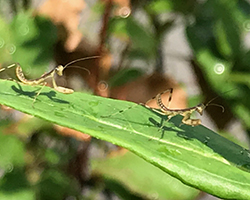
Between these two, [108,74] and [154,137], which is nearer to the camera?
[154,137]

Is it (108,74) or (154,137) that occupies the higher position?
(154,137)

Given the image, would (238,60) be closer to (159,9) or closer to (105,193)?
(159,9)

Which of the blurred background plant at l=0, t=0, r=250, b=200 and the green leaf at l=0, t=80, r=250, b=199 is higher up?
the green leaf at l=0, t=80, r=250, b=199

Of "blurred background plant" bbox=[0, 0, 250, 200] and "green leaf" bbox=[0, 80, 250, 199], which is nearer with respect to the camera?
"green leaf" bbox=[0, 80, 250, 199]
